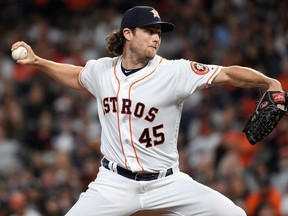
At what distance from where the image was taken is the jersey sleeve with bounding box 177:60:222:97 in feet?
19.7

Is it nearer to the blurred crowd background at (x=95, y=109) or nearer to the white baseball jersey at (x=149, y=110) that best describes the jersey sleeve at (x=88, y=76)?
the white baseball jersey at (x=149, y=110)

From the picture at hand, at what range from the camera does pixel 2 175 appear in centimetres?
1109

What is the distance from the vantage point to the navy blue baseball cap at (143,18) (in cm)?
614

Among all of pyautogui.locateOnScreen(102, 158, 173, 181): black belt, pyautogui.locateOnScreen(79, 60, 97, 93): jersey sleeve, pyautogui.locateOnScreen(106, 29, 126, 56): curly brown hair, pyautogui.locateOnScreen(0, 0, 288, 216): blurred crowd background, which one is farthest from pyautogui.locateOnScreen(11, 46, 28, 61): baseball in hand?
pyautogui.locateOnScreen(0, 0, 288, 216): blurred crowd background

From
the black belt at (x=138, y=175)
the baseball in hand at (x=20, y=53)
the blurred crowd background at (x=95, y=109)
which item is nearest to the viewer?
the black belt at (x=138, y=175)

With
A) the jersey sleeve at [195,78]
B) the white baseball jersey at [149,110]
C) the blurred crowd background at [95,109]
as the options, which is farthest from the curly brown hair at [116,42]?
the blurred crowd background at [95,109]

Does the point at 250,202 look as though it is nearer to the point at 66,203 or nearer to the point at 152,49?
the point at 66,203

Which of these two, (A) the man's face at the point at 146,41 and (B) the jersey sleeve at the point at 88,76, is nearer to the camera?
(A) the man's face at the point at 146,41

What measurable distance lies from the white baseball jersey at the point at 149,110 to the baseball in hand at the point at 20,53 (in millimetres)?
727

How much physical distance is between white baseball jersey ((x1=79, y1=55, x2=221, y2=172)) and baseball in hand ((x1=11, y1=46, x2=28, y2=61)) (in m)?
0.73

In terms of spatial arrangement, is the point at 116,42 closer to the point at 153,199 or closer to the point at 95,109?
the point at 153,199

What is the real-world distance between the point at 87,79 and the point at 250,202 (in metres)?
3.39

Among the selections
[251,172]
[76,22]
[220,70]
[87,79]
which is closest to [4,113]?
[76,22]

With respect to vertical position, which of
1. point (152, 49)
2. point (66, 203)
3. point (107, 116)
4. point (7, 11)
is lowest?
point (66, 203)
